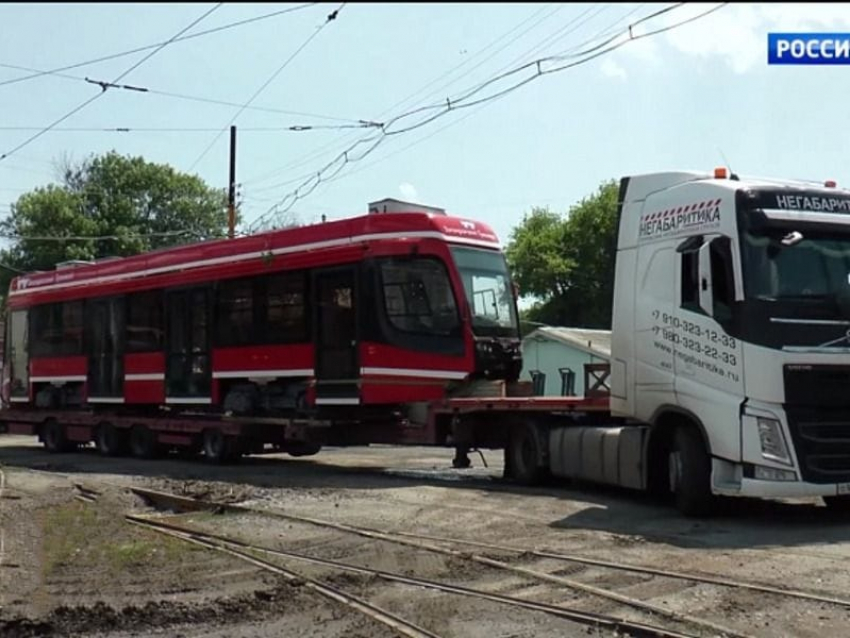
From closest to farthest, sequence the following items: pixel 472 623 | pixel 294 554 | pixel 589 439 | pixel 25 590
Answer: pixel 472 623
pixel 25 590
pixel 294 554
pixel 589 439

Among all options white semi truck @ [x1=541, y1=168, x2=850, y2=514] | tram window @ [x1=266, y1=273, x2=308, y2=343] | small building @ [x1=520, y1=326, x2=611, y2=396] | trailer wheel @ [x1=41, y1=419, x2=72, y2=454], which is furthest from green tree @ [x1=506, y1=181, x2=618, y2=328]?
white semi truck @ [x1=541, y1=168, x2=850, y2=514]

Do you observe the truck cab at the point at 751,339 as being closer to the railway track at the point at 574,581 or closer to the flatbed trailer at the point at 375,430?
the flatbed trailer at the point at 375,430

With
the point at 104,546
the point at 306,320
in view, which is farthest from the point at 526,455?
the point at 104,546

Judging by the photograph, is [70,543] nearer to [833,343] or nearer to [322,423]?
[322,423]

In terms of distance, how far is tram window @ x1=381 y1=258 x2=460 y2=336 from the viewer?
1606 centimetres

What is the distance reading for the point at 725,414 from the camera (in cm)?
1102

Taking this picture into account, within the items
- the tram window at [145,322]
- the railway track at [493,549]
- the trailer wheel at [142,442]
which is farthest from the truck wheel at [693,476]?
the trailer wheel at [142,442]

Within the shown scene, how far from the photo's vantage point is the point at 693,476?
11.5 metres

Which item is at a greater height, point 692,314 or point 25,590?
point 692,314

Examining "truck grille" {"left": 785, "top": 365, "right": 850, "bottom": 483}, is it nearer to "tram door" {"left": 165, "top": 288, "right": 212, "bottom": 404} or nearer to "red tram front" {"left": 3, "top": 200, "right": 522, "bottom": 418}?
"red tram front" {"left": 3, "top": 200, "right": 522, "bottom": 418}

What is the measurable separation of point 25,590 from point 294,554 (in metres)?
2.44

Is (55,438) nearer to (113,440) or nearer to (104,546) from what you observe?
(113,440)

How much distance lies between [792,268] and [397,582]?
542cm

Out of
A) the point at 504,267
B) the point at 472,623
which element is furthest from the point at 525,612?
the point at 504,267
